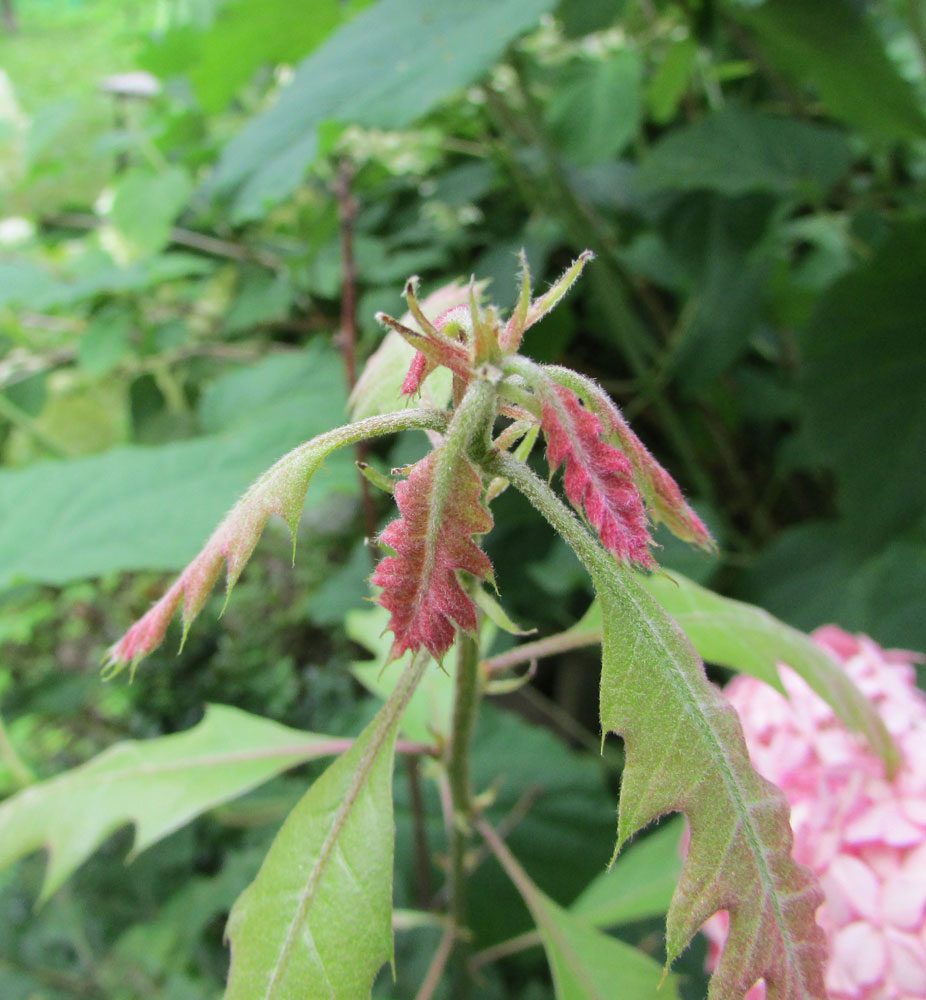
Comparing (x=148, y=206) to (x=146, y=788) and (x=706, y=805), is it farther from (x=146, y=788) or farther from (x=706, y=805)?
(x=706, y=805)

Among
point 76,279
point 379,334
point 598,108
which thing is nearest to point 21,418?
point 76,279

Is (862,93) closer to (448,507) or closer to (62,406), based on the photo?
(448,507)

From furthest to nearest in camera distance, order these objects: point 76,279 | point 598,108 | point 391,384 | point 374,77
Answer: point 76,279
point 598,108
point 374,77
point 391,384

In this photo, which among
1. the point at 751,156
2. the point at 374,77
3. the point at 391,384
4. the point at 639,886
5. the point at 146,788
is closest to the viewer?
the point at 391,384

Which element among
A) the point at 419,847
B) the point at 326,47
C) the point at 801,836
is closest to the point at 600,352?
the point at 326,47

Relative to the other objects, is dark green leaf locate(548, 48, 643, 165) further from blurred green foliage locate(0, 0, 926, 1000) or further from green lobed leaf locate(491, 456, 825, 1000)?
green lobed leaf locate(491, 456, 825, 1000)

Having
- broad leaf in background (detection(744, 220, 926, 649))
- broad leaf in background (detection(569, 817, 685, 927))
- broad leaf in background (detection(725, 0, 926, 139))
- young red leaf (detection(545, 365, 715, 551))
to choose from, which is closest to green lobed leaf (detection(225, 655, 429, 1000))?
young red leaf (detection(545, 365, 715, 551))

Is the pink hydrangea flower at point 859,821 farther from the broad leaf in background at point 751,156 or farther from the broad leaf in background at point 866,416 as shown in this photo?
the broad leaf in background at point 751,156
